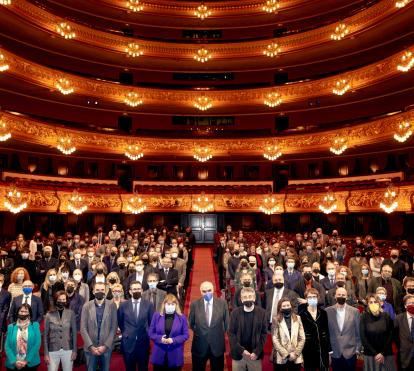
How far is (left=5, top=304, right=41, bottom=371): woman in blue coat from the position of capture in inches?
218

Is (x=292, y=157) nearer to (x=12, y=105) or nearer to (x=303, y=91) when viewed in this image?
(x=303, y=91)

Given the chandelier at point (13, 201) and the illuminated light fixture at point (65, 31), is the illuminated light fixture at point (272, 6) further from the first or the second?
the chandelier at point (13, 201)

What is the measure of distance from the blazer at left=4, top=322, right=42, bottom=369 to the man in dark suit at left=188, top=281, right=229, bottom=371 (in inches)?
83.5

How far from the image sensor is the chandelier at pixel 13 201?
1997cm

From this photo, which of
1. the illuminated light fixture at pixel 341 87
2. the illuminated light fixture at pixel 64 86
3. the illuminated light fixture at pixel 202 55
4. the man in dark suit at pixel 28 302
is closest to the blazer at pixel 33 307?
the man in dark suit at pixel 28 302

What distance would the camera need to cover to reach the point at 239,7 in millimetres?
32781

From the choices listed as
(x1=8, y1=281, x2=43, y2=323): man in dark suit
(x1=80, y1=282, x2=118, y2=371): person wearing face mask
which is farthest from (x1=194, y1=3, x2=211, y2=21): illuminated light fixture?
(x1=80, y1=282, x2=118, y2=371): person wearing face mask

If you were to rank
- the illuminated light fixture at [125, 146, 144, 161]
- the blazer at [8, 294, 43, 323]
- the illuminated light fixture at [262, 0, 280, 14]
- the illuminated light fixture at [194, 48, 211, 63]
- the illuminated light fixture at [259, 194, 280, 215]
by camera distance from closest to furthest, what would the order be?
1. the blazer at [8, 294, 43, 323]
2. the illuminated light fixture at [259, 194, 280, 215]
3. the illuminated light fixture at [125, 146, 144, 161]
4. the illuminated light fixture at [262, 0, 280, 14]
5. the illuminated light fixture at [194, 48, 211, 63]

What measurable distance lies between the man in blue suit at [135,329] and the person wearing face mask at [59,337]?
733 millimetres

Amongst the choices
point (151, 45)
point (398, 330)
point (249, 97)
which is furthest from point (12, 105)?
point (398, 330)

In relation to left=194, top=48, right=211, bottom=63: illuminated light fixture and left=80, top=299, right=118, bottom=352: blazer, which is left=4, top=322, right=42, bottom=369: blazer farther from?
left=194, top=48, right=211, bottom=63: illuminated light fixture

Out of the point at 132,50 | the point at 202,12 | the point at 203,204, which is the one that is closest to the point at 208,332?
the point at 203,204

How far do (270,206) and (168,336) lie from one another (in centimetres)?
2291

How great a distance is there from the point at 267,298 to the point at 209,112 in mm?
26091
